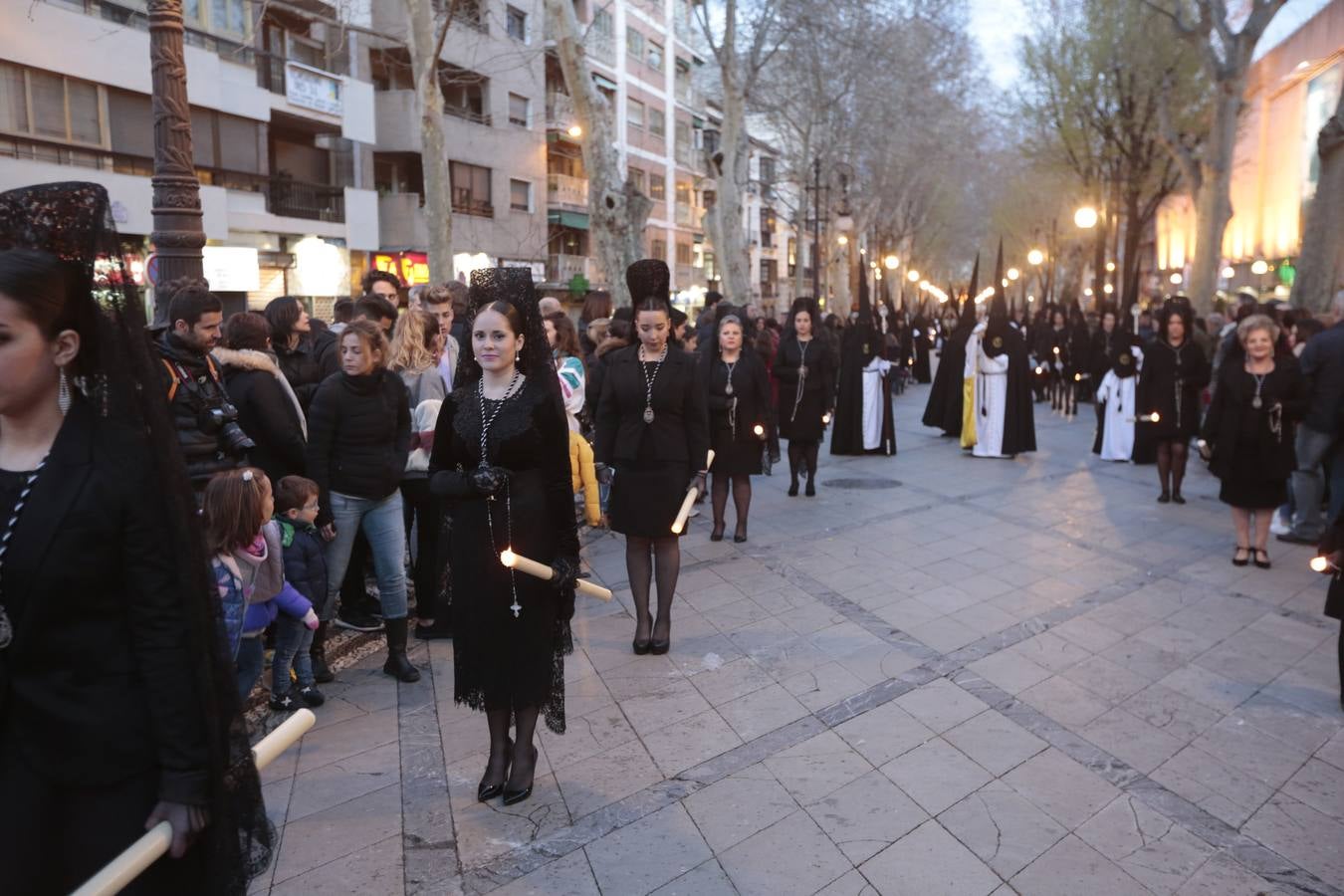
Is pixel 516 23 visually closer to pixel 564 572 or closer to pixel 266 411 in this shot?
pixel 266 411

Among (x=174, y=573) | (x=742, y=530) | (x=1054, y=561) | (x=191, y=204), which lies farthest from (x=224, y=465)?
(x=1054, y=561)

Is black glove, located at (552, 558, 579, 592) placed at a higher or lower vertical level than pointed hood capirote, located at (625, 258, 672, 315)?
lower

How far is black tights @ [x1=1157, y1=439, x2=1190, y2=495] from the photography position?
1016cm

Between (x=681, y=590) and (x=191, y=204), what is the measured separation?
4.20 metres

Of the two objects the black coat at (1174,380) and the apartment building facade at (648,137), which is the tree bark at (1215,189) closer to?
the black coat at (1174,380)

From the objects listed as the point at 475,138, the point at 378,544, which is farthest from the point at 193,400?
the point at 475,138

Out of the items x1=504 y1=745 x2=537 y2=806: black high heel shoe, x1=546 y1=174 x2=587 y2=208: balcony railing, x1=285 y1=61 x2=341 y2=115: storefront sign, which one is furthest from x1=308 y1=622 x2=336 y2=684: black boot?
x1=546 y1=174 x2=587 y2=208: balcony railing

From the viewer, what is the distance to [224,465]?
184 inches

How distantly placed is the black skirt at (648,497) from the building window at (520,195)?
28.7 metres

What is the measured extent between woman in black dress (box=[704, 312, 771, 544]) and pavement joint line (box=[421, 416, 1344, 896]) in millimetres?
1286

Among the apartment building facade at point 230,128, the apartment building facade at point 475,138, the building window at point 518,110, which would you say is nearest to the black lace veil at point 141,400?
the apartment building facade at point 230,128

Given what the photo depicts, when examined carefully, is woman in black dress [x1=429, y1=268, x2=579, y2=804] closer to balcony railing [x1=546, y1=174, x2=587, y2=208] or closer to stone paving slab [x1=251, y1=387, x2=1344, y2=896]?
stone paving slab [x1=251, y1=387, x2=1344, y2=896]

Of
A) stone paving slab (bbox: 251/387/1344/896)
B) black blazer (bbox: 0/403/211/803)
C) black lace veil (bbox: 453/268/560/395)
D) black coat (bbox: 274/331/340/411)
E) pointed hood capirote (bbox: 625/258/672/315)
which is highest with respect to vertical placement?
pointed hood capirote (bbox: 625/258/672/315)

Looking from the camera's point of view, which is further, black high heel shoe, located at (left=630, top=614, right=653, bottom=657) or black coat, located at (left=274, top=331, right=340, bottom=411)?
black coat, located at (left=274, top=331, right=340, bottom=411)
